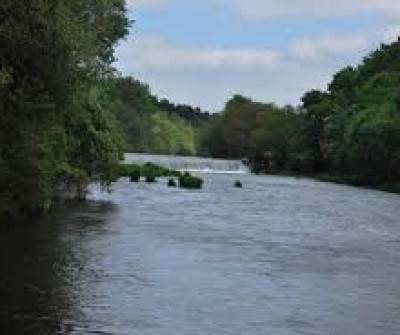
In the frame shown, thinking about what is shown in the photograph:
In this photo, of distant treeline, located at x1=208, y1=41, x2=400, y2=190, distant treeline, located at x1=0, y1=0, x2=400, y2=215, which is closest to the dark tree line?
distant treeline, located at x1=0, y1=0, x2=400, y2=215

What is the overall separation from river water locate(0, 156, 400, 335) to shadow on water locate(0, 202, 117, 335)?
4 centimetres

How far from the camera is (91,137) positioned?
5672 centimetres

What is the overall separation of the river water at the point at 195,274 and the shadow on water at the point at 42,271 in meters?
0.04

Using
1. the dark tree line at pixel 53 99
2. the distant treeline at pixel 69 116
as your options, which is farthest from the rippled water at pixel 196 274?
the distant treeline at pixel 69 116

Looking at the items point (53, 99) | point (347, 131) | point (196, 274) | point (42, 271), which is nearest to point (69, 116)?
point (53, 99)

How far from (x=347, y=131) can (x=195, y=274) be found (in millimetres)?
96288

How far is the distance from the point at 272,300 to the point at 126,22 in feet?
100

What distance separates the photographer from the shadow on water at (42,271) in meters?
22.8

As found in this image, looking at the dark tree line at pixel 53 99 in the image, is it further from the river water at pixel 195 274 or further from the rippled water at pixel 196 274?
the river water at pixel 195 274

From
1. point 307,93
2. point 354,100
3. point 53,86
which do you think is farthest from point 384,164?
point 53,86

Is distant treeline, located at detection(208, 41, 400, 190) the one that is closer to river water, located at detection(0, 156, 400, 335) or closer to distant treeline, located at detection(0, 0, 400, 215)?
distant treeline, located at detection(0, 0, 400, 215)

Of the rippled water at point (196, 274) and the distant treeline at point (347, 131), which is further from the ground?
the distant treeline at point (347, 131)

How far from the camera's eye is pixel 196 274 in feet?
103

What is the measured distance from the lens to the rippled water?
23.6 meters
